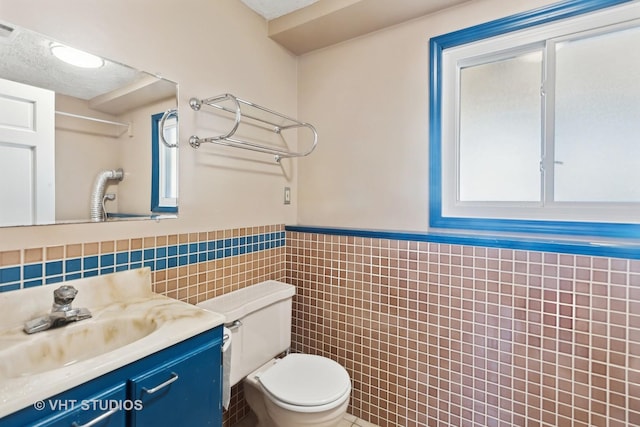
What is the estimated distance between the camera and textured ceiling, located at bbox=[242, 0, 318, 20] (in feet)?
5.70

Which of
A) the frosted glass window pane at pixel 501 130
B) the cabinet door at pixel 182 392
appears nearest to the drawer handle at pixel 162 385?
the cabinet door at pixel 182 392

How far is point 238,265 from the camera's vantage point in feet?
5.71

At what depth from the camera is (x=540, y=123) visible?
60.0 inches

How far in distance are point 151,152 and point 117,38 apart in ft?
1.49

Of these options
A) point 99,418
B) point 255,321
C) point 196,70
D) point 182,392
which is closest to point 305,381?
point 255,321

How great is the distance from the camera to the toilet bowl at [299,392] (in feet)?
4.33

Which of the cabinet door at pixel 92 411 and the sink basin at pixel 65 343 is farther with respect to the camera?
the sink basin at pixel 65 343

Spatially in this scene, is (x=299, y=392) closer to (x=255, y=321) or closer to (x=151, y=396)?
(x=255, y=321)

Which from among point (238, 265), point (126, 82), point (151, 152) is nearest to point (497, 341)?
point (238, 265)

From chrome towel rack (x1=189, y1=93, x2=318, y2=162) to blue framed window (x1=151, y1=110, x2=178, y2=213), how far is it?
109mm

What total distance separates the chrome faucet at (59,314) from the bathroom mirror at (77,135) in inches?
10.2

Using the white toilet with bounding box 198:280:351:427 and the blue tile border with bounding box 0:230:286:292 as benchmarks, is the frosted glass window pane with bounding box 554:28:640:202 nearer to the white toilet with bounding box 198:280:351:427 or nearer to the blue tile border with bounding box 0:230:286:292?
the white toilet with bounding box 198:280:351:427

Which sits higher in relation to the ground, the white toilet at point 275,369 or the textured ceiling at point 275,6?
the textured ceiling at point 275,6

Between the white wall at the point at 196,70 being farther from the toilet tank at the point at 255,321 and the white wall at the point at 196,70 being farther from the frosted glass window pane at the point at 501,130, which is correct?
the frosted glass window pane at the point at 501,130
